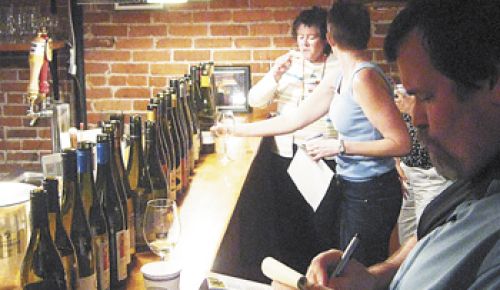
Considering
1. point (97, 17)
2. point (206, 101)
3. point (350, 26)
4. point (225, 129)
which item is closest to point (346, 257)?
point (350, 26)

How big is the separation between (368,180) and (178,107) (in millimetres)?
885

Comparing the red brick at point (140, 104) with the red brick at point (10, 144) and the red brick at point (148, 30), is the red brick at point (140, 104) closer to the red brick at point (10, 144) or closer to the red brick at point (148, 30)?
the red brick at point (148, 30)

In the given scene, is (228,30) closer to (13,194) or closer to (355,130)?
(355,130)

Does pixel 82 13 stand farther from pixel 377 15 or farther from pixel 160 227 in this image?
pixel 160 227

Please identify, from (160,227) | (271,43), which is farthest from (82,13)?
(160,227)

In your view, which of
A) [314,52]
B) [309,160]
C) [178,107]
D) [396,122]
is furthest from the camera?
[314,52]

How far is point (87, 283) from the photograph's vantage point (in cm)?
143

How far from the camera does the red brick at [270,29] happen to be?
406cm

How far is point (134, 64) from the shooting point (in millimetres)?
4219

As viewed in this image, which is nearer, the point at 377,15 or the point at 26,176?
the point at 26,176

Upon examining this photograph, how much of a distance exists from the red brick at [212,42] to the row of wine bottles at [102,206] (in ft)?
5.38

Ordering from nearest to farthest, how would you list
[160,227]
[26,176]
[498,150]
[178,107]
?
[498,150] < [160,227] < [26,176] < [178,107]

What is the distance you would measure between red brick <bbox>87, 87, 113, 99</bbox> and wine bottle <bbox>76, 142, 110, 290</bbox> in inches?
105

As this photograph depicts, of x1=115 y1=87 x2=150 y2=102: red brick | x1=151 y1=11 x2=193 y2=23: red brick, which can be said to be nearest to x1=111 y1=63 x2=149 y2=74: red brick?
x1=115 y1=87 x2=150 y2=102: red brick
